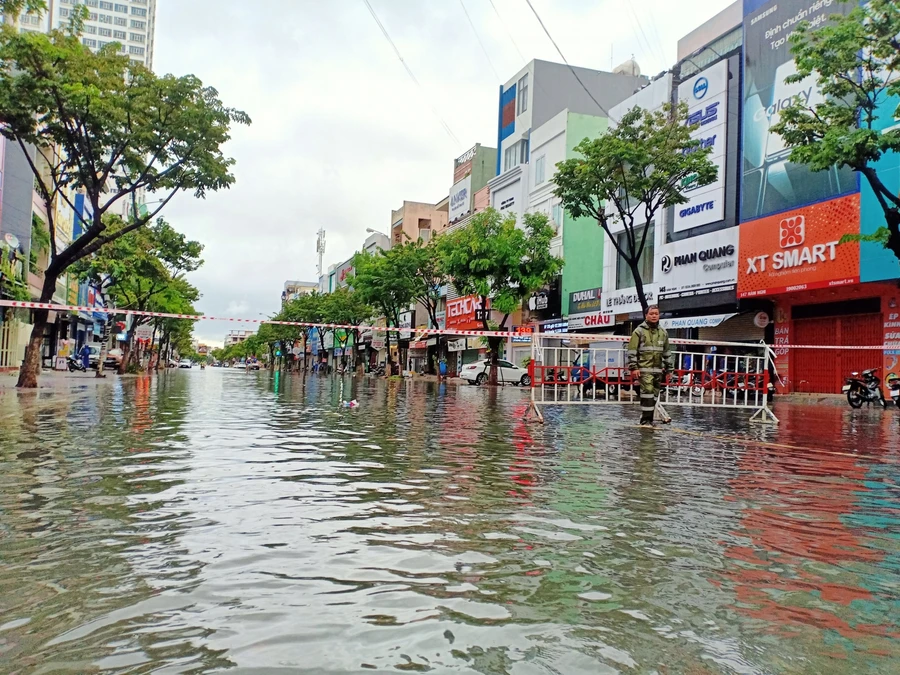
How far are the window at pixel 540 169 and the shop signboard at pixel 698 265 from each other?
13322mm

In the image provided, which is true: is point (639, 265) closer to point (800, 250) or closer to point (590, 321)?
point (590, 321)

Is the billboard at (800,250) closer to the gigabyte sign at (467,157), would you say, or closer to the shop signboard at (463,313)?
the shop signboard at (463,313)

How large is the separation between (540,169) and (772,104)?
60.8 feet

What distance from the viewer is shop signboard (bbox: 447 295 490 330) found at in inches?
1863

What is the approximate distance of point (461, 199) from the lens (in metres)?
54.8

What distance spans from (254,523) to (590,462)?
3.86m

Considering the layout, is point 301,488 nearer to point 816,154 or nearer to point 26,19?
point 816,154

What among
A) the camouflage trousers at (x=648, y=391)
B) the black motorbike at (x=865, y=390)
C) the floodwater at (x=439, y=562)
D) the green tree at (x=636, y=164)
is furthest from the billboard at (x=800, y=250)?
the floodwater at (x=439, y=562)

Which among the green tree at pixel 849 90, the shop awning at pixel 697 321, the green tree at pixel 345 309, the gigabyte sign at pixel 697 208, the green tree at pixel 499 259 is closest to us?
the green tree at pixel 849 90

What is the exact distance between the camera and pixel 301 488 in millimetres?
5289

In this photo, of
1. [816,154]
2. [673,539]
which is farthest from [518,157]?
[673,539]

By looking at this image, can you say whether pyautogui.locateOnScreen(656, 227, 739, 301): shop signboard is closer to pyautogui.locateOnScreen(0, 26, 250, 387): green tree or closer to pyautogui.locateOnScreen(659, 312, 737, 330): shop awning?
pyautogui.locateOnScreen(659, 312, 737, 330): shop awning

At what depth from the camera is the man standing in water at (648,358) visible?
10742 millimetres

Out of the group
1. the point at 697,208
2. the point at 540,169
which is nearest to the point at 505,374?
the point at 697,208
